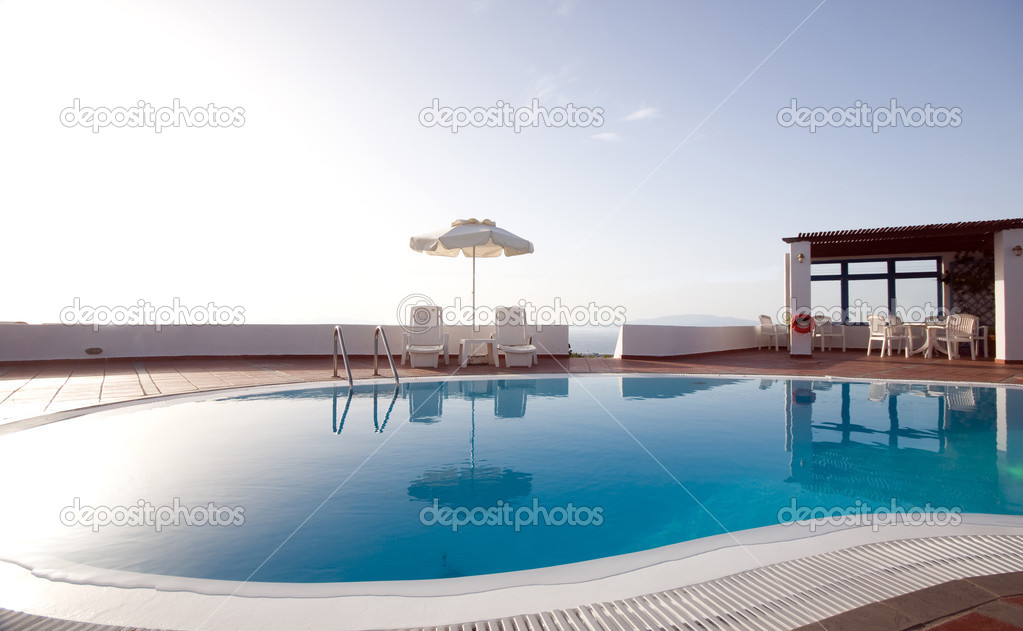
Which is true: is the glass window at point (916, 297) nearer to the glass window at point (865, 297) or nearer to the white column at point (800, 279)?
the glass window at point (865, 297)

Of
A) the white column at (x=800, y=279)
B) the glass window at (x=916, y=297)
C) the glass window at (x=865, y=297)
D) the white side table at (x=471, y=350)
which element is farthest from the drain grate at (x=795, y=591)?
the glass window at (x=865, y=297)

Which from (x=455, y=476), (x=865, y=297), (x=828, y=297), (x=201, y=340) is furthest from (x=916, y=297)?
(x=201, y=340)

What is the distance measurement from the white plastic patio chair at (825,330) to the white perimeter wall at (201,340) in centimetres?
775

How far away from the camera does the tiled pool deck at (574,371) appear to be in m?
1.50

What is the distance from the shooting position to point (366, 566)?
215 centimetres

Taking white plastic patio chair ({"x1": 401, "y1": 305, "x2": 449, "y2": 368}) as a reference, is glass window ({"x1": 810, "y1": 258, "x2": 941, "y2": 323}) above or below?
above

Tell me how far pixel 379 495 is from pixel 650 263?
47.6 ft

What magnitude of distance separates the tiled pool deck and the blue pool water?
0.93m

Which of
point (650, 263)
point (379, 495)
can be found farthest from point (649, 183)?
point (379, 495)

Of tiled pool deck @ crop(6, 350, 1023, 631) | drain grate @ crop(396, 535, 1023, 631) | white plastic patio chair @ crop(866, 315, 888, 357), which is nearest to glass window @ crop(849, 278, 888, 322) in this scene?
Result: white plastic patio chair @ crop(866, 315, 888, 357)

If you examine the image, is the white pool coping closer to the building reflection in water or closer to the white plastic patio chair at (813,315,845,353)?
the building reflection in water

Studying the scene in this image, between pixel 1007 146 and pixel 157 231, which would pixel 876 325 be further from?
pixel 157 231

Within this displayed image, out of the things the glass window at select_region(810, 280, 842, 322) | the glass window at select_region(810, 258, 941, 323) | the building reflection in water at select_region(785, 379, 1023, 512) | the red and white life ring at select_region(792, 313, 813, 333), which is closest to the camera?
the building reflection in water at select_region(785, 379, 1023, 512)

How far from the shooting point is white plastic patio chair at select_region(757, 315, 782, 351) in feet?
47.6
